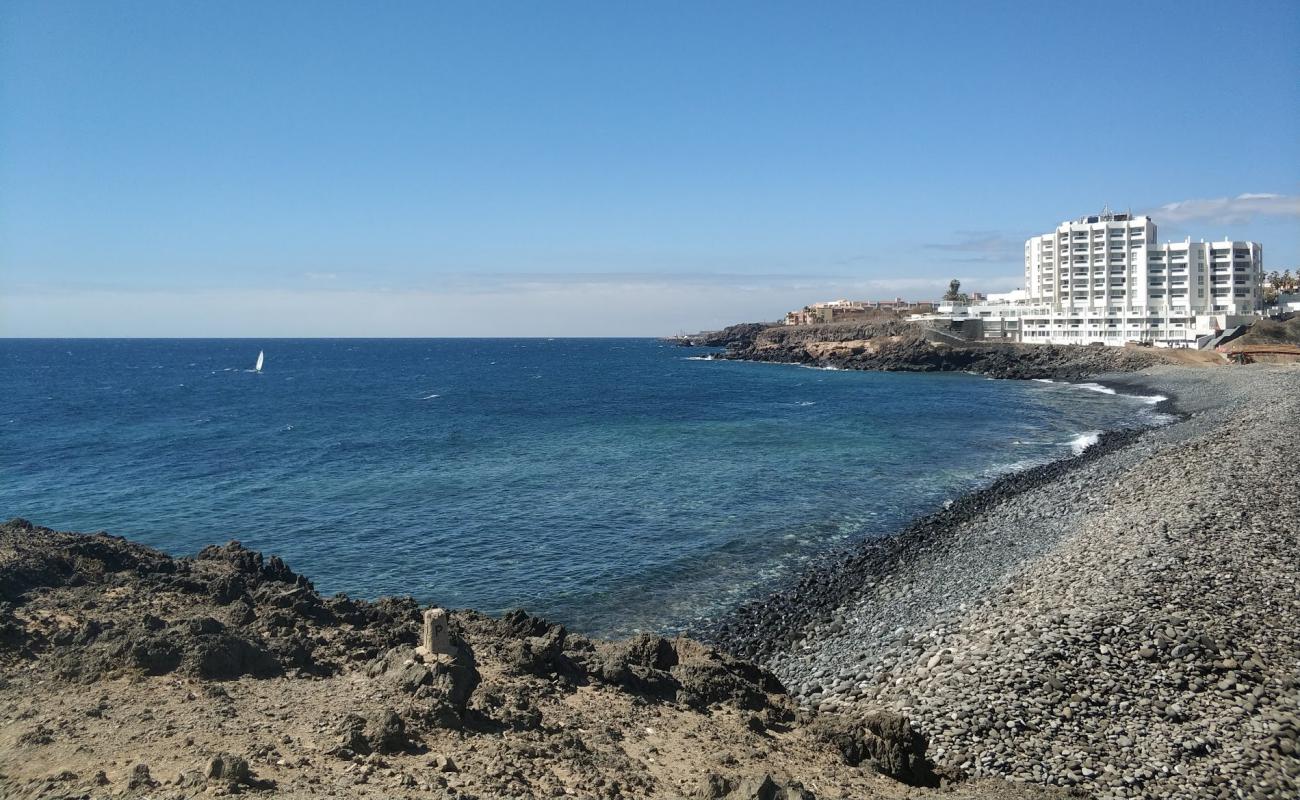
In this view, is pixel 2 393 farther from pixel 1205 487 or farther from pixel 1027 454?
pixel 1205 487

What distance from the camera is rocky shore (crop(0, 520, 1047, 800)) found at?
8.98 metres

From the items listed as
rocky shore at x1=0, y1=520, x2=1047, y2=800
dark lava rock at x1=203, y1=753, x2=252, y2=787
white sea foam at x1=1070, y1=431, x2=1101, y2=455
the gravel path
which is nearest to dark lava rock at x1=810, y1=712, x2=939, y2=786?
rocky shore at x1=0, y1=520, x2=1047, y2=800

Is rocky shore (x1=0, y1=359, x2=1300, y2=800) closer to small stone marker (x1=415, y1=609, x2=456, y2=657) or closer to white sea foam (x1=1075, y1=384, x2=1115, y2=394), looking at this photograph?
small stone marker (x1=415, y1=609, x2=456, y2=657)

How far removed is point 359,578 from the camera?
22.1 metres

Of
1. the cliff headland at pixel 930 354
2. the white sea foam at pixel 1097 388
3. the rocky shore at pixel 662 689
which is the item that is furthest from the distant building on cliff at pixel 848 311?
the rocky shore at pixel 662 689

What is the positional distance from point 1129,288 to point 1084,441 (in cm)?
8326

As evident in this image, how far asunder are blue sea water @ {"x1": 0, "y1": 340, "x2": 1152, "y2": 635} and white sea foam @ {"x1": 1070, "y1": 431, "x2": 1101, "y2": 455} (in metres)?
0.44

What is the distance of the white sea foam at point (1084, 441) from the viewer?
4204cm

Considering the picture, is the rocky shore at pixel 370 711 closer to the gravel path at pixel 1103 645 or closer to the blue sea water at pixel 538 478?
the gravel path at pixel 1103 645

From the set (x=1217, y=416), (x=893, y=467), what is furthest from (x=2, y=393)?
(x=1217, y=416)

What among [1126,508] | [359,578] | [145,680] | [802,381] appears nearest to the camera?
[145,680]

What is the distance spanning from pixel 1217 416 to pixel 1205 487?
89.4 feet

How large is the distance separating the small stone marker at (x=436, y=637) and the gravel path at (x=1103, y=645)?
676cm

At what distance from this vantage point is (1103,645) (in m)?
13.6
